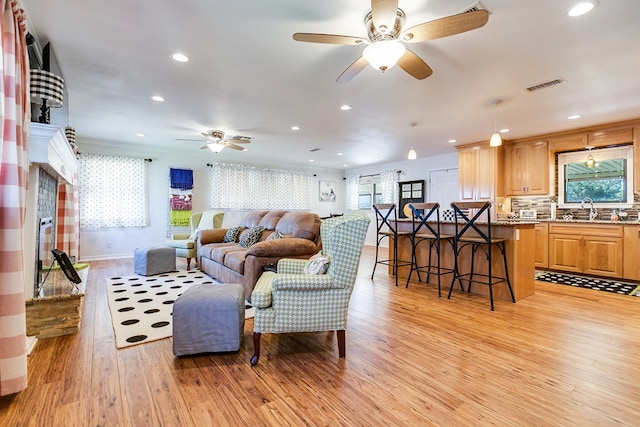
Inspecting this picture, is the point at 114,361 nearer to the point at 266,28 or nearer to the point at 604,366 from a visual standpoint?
the point at 266,28

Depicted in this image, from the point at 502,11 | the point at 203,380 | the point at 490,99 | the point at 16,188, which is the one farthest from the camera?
the point at 490,99

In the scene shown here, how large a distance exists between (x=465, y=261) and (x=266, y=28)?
338 cm

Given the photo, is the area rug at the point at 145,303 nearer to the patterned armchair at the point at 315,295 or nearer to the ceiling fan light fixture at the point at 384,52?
the patterned armchair at the point at 315,295

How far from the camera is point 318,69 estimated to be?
110 inches

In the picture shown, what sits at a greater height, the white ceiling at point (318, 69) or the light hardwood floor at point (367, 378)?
the white ceiling at point (318, 69)

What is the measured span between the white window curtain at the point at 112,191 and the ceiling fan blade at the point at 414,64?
5902 millimetres

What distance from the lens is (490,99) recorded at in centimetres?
352

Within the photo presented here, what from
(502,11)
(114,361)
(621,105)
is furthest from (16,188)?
(621,105)

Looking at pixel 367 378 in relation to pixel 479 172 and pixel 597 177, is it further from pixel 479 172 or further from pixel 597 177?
pixel 597 177

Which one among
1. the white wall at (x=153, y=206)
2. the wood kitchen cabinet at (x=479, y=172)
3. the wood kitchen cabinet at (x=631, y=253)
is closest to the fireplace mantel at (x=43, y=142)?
the white wall at (x=153, y=206)

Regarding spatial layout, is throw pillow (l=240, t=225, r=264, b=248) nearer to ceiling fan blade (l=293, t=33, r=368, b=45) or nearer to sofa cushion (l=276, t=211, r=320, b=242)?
sofa cushion (l=276, t=211, r=320, b=242)

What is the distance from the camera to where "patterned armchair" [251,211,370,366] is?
199 cm

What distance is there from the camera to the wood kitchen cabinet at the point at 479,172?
555 cm

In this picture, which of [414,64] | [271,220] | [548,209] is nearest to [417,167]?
[548,209]
